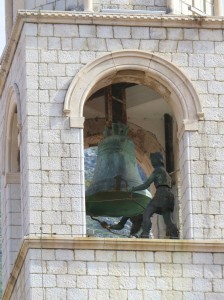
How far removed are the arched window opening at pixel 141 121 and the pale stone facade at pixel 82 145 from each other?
109 centimetres

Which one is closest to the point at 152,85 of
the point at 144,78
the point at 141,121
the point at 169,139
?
the point at 144,78

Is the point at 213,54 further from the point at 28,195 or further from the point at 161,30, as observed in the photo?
the point at 28,195

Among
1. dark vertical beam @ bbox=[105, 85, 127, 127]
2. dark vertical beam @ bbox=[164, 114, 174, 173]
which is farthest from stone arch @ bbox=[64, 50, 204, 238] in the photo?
dark vertical beam @ bbox=[164, 114, 174, 173]

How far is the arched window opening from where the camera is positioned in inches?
1507

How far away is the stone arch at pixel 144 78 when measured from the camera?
1436 inches

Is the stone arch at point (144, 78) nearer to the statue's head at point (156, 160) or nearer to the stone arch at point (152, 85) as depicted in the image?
the stone arch at point (152, 85)

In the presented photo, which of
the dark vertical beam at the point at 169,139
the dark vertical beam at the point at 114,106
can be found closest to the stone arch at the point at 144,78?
the dark vertical beam at the point at 114,106

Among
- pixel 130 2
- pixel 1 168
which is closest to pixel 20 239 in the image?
pixel 1 168

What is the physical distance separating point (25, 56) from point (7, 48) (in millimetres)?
1298

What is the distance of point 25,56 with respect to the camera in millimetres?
36406

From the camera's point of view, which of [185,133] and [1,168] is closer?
[185,133]

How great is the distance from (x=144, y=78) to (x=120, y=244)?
269cm

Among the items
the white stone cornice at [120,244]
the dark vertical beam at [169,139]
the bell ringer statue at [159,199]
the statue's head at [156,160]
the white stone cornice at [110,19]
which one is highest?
the white stone cornice at [110,19]

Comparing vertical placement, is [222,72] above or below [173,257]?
above
